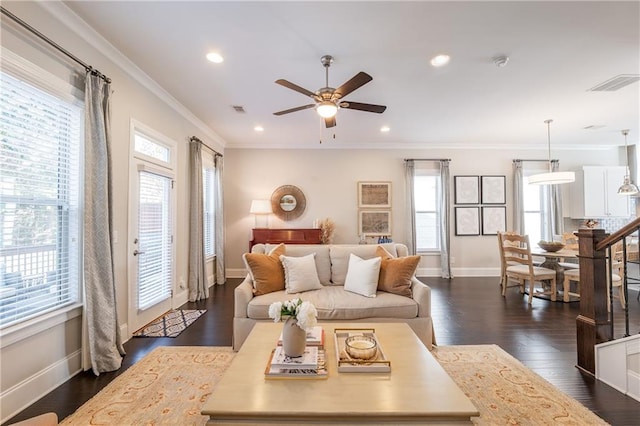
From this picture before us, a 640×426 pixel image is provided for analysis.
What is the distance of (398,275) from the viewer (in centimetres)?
302

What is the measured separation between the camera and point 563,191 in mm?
6465

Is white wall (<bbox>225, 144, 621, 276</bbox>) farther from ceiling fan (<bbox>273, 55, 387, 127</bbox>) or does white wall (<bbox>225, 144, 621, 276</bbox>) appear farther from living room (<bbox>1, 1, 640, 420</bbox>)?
ceiling fan (<bbox>273, 55, 387, 127</bbox>)

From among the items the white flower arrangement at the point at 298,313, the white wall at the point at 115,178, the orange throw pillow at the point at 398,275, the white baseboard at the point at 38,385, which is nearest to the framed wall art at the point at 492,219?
the orange throw pillow at the point at 398,275

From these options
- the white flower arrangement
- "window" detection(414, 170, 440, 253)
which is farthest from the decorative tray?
"window" detection(414, 170, 440, 253)

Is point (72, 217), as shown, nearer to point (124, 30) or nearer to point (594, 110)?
point (124, 30)

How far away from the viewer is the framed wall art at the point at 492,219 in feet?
21.0

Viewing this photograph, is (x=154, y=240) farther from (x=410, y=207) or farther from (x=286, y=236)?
(x=410, y=207)

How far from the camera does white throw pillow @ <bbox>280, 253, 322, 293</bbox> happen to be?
10.0 feet

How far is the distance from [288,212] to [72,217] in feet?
13.6

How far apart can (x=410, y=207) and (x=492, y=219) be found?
186 cm

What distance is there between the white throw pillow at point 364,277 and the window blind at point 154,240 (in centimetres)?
240

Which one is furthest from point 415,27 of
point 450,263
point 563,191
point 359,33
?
point 563,191

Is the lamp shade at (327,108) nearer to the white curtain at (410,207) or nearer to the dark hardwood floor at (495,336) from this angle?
the dark hardwood floor at (495,336)

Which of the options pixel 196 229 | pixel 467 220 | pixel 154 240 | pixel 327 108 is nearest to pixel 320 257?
pixel 327 108
